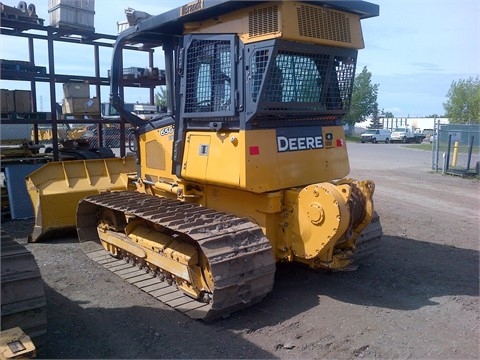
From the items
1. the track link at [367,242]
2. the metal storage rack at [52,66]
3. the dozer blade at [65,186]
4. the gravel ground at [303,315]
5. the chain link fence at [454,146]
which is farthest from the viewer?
the chain link fence at [454,146]

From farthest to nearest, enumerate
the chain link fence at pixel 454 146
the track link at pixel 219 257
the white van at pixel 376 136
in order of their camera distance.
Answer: the white van at pixel 376 136 < the chain link fence at pixel 454 146 < the track link at pixel 219 257

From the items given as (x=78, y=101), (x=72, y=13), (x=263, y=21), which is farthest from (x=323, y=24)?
(x=78, y=101)

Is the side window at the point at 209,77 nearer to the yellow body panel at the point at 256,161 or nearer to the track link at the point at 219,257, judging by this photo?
the yellow body panel at the point at 256,161

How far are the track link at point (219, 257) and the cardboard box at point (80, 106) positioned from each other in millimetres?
4769

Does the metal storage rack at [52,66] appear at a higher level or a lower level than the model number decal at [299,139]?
higher

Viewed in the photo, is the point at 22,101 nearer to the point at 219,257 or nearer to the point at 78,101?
the point at 78,101

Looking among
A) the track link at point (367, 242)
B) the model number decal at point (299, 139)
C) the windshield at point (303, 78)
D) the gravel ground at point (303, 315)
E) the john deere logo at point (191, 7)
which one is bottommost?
the gravel ground at point (303, 315)

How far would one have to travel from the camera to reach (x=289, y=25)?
4.29m

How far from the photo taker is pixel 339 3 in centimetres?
462

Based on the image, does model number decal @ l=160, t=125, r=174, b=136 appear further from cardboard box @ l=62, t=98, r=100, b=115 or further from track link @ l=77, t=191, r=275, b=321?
cardboard box @ l=62, t=98, r=100, b=115

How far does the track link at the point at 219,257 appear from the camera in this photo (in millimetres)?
4120

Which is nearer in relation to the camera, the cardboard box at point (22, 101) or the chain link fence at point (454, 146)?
the cardboard box at point (22, 101)

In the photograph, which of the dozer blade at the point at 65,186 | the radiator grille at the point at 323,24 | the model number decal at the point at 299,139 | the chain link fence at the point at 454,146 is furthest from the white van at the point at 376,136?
the radiator grille at the point at 323,24

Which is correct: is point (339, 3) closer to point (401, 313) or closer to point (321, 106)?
point (321, 106)
